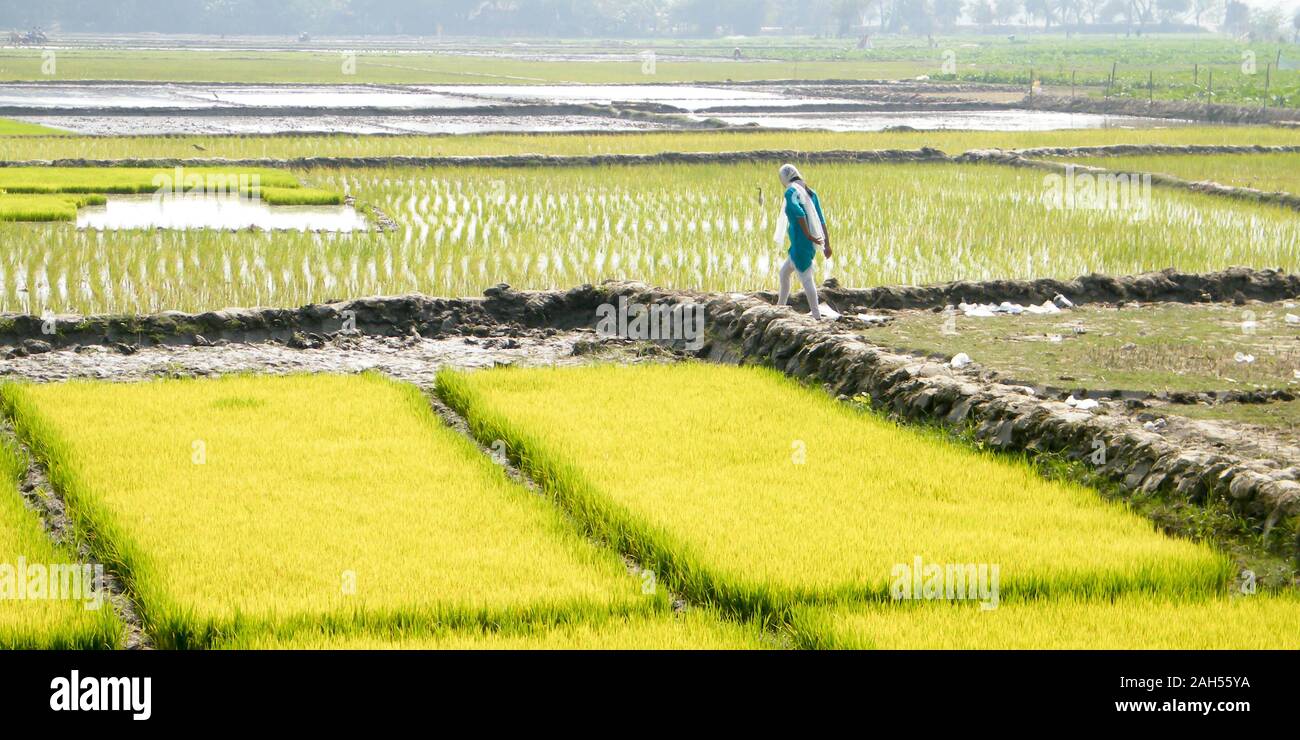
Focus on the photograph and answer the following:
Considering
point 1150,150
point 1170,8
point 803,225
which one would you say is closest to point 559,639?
point 803,225

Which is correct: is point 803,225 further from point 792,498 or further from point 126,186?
point 126,186

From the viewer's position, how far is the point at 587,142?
25922 mm

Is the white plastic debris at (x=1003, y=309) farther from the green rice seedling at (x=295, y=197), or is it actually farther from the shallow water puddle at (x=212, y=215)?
the green rice seedling at (x=295, y=197)

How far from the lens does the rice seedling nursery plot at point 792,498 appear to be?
5.66 m

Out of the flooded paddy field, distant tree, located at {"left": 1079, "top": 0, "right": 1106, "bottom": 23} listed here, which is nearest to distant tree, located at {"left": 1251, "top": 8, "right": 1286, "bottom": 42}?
distant tree, located at {"left": 1079, "top": 0, "right": 1106, "bottom": 23}

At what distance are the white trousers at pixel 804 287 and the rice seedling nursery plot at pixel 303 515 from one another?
3.12 m

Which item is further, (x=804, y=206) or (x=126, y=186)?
(x=126, y=186)

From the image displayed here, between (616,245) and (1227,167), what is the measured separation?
1197 cm

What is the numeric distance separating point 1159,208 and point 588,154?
30.1 ft

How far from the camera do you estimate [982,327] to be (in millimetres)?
10875

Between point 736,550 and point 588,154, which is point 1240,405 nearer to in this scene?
point 736,550

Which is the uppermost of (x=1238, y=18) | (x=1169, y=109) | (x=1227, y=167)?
(x=1238, y=18)

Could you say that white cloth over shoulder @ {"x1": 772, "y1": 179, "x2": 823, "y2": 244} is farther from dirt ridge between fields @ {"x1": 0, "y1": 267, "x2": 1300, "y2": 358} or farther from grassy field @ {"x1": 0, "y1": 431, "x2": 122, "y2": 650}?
grassy field @ {"x1": 0, "y1": 431, "x2": 122, "y2": 650}
